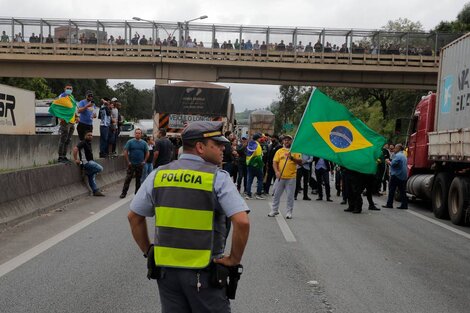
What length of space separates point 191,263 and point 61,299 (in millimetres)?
2905

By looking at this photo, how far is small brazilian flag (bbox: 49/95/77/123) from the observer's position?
14.0 meters

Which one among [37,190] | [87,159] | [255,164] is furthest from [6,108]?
[255,164]

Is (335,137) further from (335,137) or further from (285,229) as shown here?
(285,229)

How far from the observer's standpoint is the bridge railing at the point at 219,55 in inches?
1494

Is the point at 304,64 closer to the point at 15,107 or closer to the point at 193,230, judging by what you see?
the point at 15,107

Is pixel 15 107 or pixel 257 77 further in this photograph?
pixel 257 77

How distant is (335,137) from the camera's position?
11750 millimetres

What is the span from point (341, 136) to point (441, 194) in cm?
315

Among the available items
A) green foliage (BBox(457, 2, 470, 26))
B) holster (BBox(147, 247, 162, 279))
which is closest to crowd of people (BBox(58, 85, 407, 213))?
holster (BBox(147, 247, 162, 279))

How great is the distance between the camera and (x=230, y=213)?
3078 millimetres

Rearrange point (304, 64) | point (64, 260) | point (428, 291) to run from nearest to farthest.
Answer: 1. point (428, 291)
2. point (64, 260)
3. point (304, 64)

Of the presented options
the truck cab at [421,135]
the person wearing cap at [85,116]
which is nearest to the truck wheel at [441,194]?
the truck cab at [421,135]

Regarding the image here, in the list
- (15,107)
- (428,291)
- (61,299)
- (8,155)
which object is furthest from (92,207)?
(428,291)

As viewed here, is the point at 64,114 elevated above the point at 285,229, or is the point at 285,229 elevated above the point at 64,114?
the point at 64,114
